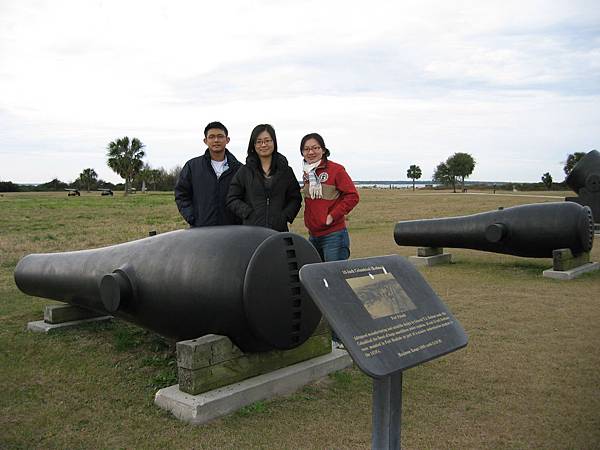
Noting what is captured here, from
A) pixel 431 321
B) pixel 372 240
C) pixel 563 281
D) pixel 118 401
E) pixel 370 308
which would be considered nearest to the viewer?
pixel 370 308

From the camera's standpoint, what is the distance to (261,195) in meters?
4.16

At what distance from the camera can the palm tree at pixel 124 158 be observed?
222ft

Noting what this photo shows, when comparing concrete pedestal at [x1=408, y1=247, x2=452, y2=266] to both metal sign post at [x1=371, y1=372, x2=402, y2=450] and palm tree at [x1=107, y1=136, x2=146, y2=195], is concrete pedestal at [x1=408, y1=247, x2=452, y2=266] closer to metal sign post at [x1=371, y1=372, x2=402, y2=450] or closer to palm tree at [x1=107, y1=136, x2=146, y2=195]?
metal sign post at [x1=371, y1=372, x2=402, y2=450]

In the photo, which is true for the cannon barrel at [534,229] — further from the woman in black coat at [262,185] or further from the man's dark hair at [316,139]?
the woman in black coat at [262,185]

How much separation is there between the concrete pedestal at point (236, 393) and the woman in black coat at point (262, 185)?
1049mm

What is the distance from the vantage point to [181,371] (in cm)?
345

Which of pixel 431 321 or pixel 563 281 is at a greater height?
pixel 431 321

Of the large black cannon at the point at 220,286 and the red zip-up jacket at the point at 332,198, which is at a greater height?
the red zip-up jacket at the point at 332,198

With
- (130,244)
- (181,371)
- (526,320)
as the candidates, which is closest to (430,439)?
(181,371)

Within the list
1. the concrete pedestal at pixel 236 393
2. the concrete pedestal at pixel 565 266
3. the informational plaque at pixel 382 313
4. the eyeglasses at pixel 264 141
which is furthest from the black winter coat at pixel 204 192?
→ the concrete pedestal at pixel 565 266

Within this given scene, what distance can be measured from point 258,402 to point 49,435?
1209mm

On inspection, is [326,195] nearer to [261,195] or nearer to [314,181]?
[314,181]

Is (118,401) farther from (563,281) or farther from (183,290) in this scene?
(563,281)

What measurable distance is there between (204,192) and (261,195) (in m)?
0.63
